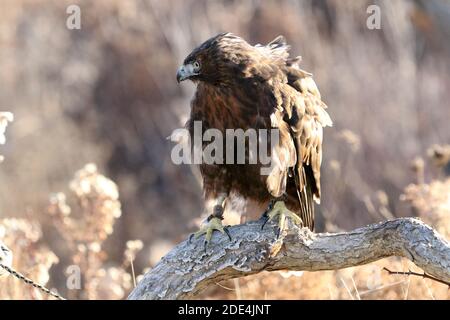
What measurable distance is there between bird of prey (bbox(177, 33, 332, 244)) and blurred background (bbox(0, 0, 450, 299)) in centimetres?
548

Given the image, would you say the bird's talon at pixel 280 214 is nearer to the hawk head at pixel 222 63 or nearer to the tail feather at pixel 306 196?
the tail feather at pixel 306 196

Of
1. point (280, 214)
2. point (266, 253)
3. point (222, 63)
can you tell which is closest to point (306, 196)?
point (280, 214)

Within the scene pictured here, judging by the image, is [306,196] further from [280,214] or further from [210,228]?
[210,228]

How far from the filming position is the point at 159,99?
1299 centimetres

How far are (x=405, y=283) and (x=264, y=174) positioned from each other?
1.54 metres

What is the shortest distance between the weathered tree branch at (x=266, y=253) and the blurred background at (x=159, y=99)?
19.6 feet

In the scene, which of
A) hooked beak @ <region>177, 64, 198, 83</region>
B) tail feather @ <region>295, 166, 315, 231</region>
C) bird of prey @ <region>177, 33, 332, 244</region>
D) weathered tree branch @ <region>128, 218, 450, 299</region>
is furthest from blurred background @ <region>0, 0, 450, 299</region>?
weathered tree branch @ <region>128, 218, 450, 299</region>

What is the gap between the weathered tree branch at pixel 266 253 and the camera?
167 inches

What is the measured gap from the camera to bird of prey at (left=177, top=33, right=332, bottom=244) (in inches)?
187

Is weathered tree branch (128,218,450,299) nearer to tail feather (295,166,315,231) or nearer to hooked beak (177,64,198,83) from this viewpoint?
tail feather (295,166,315,231)

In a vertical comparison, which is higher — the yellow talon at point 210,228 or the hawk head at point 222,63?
the hawk head at point 222,63

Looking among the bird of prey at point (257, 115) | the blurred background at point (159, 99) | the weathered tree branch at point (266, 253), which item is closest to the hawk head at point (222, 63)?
the bird of prey at point (257, 115)

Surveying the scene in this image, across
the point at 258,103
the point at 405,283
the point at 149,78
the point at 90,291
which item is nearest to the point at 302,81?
the point at 258,103

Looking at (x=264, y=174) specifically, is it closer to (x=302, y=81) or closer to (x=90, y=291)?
(x=302, y=81)
